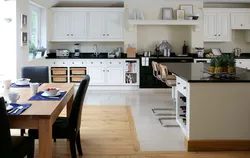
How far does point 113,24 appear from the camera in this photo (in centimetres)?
827

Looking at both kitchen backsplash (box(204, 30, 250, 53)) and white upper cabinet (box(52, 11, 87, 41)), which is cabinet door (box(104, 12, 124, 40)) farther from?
kitchen backsplash (box(204, 30, 250, 53))

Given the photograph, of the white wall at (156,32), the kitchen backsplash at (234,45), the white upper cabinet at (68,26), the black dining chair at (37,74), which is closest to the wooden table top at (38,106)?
the black dining chair at (37,74)

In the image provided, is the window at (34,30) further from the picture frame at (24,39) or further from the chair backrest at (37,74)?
the chair backrest at (37,74)

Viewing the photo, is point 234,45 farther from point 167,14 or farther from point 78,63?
point 78,63

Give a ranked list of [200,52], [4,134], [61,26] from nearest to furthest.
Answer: [4,134], [200,52], [61,26]

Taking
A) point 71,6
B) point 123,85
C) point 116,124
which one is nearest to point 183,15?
point 123,85

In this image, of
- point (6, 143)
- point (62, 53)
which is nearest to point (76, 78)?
point (62, 53)

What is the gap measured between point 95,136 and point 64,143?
0.45 metres

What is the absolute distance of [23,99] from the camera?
309 centimetres

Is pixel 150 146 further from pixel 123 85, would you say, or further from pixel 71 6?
pixel 71 6

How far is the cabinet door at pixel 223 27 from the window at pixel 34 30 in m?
4.56

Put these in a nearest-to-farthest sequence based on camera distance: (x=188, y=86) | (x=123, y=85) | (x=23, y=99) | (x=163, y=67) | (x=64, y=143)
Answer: (x=23, y=99) < (x=188, y=86) < (x=64, y=143) < (x=163, y=67) < (x=123, y=85)

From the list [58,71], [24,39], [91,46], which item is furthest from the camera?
[91,46]

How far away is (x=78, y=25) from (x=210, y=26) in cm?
343
